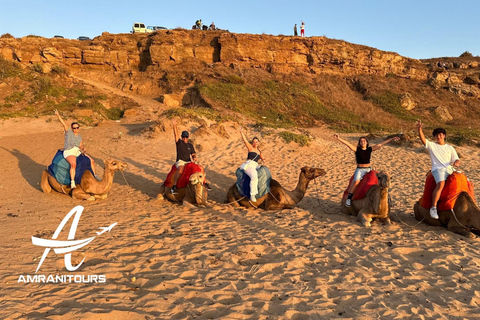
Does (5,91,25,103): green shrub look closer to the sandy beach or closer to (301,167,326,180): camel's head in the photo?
the sandy beach

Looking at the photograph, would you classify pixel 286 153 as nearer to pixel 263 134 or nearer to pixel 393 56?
pixel 263 134

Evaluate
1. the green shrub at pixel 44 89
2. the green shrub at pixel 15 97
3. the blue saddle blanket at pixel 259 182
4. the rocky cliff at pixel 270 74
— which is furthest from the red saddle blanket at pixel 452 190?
the green shrub at pixel 15 97

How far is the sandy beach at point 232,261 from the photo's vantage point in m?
4.07

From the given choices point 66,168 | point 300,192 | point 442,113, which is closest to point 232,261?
point 300,192

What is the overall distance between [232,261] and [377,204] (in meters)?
3.69

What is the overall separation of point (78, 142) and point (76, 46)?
31.3 metres

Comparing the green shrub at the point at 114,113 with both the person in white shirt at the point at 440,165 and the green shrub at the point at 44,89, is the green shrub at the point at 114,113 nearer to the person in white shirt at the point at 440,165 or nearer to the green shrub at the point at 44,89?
the green shrub at the point at 44,89

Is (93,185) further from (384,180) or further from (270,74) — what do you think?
(270,74)

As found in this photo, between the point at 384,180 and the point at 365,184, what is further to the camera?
the point at 365,184

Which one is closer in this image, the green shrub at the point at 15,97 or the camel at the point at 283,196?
the camel at the point at 283,196

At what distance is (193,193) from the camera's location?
348 inches

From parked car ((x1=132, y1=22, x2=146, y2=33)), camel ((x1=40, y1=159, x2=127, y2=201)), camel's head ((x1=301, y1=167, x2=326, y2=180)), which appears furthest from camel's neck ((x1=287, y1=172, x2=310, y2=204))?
parked car ((x1=132, y1=22, x2=146, y2=33))

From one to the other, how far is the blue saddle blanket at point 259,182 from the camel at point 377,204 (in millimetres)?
2425

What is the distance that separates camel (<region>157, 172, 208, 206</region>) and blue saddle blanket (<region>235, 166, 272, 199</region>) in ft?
3.31
